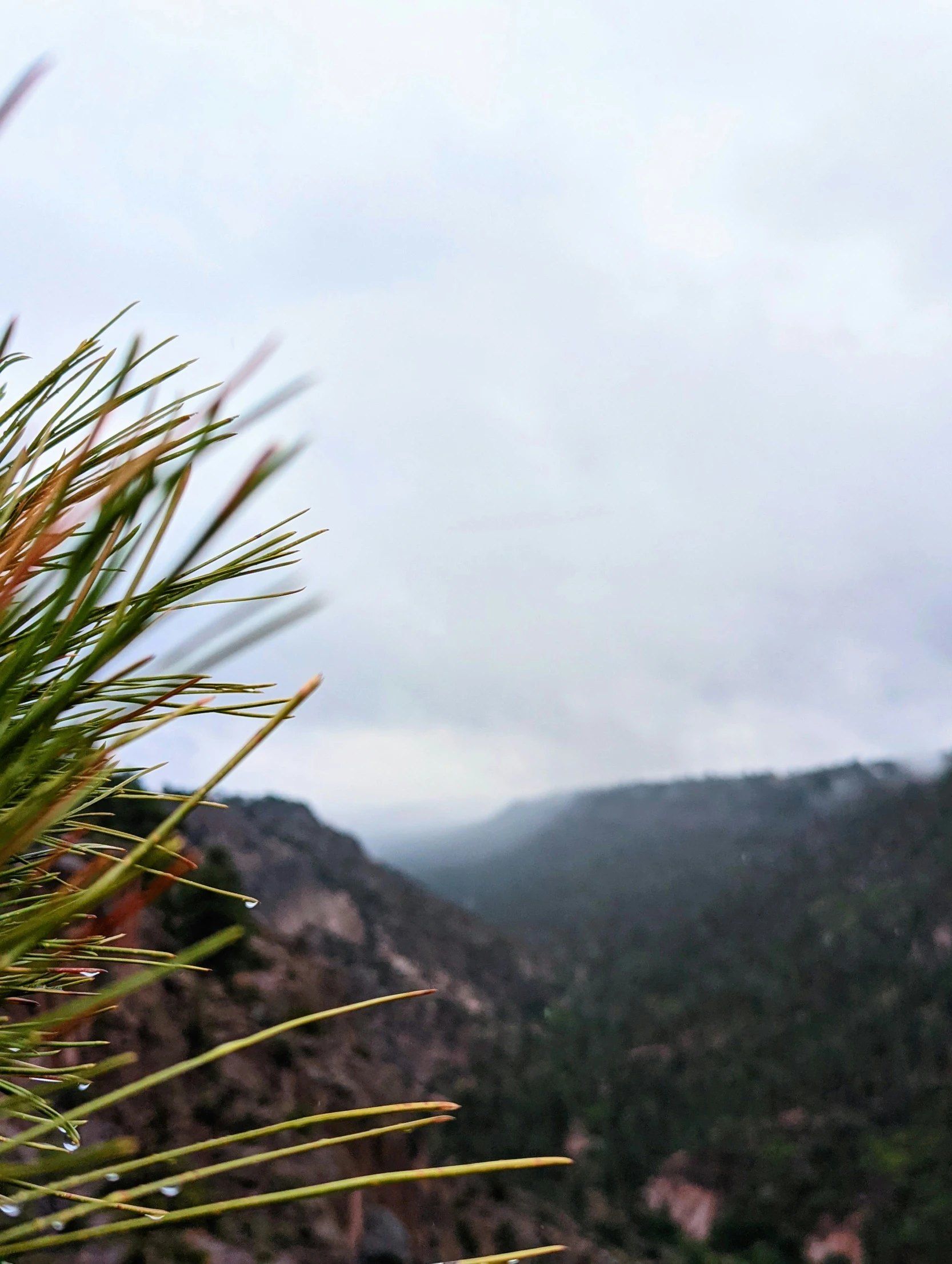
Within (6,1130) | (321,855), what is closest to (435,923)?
(321,855)

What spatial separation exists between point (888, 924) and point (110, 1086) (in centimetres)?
8458

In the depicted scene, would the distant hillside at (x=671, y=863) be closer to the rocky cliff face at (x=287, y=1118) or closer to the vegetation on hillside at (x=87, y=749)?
the rocky cliff face at (x=287, y=1118)

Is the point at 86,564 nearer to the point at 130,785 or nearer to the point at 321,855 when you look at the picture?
the point at 130,785

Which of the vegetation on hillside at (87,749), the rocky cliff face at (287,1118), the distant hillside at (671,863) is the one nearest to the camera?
the vegetation on hillside at (87,749)

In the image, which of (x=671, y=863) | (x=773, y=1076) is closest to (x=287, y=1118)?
(x=773, y=1076)

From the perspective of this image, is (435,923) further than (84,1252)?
Yes

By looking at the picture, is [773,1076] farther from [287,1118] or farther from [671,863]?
[671,863]

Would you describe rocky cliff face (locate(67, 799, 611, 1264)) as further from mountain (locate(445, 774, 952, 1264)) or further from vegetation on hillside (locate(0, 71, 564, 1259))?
mountain (locate(445, 774, 952, 1264))

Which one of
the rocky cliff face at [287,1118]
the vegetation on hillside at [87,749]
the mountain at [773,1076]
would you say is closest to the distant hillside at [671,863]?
the mountain at [773,1076]

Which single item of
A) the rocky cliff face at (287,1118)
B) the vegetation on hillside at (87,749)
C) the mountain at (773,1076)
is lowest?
A: the mountain at (773,1076)

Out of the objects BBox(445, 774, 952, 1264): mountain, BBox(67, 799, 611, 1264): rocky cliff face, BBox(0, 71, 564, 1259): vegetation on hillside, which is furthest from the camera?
BBox(445, 774, 952, 1264): mountain

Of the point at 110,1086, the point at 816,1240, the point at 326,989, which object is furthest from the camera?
the point at 816,1240

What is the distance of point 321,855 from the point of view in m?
102

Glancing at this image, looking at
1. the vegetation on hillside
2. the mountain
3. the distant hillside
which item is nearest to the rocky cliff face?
the vegetation on hillside
